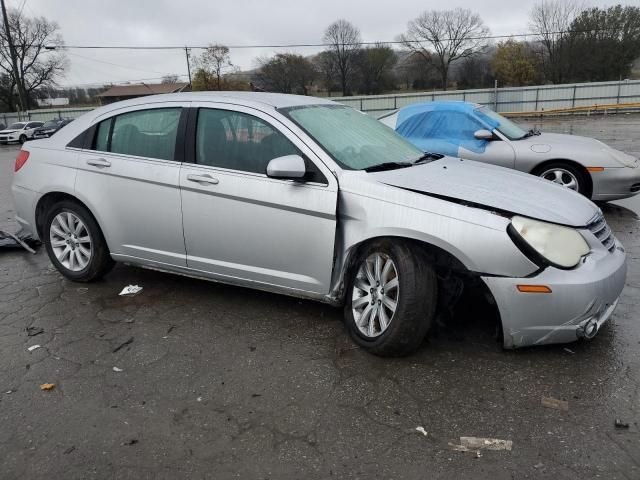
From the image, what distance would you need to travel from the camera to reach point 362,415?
→ 273 cm

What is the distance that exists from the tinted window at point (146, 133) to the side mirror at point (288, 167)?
3.44ft

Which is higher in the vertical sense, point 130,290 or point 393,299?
point 393,299

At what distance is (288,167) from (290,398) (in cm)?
140

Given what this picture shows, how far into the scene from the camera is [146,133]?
414 centimetres

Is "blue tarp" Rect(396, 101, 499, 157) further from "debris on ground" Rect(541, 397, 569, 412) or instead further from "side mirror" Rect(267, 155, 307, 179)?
"debris on ground" Rect(541, 397, 569, 412)

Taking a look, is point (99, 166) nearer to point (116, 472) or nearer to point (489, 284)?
point (116, 472)

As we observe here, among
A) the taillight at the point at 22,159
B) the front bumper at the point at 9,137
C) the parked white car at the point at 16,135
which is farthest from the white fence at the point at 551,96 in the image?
the taillight at the point at 22,159

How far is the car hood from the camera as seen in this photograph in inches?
121

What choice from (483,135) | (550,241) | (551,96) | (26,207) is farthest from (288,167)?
(551,96)

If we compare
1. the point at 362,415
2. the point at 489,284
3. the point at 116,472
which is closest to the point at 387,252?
the point at 489,284

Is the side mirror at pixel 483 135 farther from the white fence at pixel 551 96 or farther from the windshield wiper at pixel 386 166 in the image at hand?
the white fence at pixel 551 96

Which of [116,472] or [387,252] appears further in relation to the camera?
[387,252]

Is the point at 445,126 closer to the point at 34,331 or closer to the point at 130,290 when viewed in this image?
the point at 130,290

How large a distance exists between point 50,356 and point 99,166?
1588 millimetres
